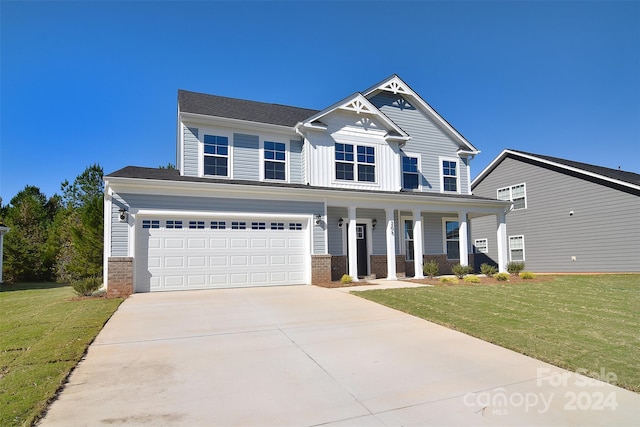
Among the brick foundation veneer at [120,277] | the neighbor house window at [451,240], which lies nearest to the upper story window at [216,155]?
the brick foundation veneer at [120,277]

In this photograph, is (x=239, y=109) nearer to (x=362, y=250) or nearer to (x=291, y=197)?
(x=291, y=197)

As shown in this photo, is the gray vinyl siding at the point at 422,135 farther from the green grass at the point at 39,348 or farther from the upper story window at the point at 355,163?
the green grass at the point at 39,348

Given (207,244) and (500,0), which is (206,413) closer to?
(207,244)

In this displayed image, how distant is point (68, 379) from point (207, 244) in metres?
7.99

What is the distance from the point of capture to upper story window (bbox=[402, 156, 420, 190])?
1728 centimetres

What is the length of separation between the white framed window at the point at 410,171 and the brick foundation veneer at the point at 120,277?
11.9m

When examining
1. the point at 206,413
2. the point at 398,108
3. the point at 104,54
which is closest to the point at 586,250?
the point at 398,108

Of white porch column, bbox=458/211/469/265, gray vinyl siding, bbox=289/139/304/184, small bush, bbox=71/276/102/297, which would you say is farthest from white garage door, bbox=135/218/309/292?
white porch column, bbox=458/211/469/265

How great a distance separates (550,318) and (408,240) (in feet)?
33.7

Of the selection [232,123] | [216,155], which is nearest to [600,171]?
[232,123]

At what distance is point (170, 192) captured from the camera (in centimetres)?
1169

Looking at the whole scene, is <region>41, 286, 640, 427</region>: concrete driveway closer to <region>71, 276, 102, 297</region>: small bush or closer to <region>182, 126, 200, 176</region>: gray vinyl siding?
<region>71, 276, 102, 297</region>: small bush

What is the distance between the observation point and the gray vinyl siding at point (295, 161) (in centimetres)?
1526

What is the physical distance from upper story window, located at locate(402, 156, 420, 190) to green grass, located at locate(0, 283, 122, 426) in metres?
12.7
